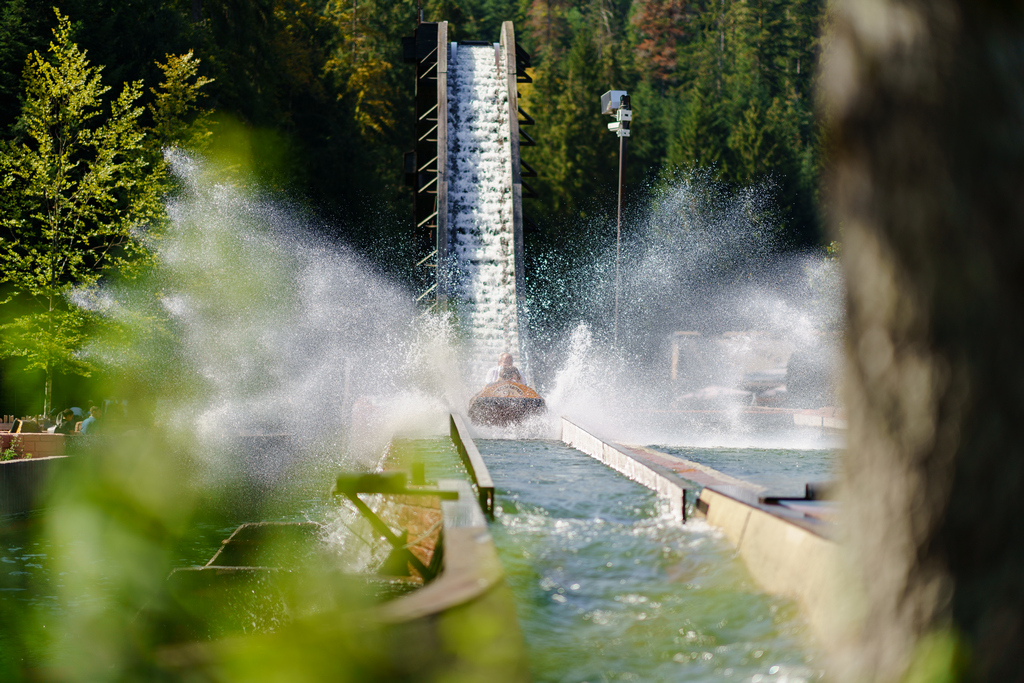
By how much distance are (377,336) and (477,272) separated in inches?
389

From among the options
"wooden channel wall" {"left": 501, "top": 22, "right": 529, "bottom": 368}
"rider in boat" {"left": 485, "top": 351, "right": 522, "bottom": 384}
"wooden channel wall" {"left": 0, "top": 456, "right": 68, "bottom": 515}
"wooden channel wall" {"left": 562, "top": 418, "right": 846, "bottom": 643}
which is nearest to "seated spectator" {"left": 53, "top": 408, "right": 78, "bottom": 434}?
"wooden channel wall" {"left": 0, "top": 456, "right": 68, "bottom": 515}

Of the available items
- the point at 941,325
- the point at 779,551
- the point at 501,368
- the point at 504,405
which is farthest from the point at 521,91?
the point at 941,325

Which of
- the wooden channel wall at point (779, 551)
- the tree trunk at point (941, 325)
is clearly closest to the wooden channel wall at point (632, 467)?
the wooden channel wall at point (779, 551)

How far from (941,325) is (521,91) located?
190ft

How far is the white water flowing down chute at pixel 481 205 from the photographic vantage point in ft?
75.9

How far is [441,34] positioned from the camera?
28.5 meters

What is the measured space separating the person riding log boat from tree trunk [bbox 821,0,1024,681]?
13.4 meters

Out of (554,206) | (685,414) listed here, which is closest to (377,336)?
(685,414)

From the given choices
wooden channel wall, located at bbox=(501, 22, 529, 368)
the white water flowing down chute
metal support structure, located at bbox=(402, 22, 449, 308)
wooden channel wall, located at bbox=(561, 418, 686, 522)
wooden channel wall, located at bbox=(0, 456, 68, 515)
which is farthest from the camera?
metal support structure, located at bbox=(402, 22, 449, 308)

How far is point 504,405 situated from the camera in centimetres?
1584

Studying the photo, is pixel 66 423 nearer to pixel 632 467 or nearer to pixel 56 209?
pixel 56 209

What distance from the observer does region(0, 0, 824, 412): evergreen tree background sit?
31.7 m

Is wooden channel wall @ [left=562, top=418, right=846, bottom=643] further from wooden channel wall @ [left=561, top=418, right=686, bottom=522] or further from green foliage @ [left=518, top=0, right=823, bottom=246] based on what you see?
green foliage @ [left=518, top=0, right=823, bottom=246]

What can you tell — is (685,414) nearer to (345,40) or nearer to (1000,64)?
(1000,64)
